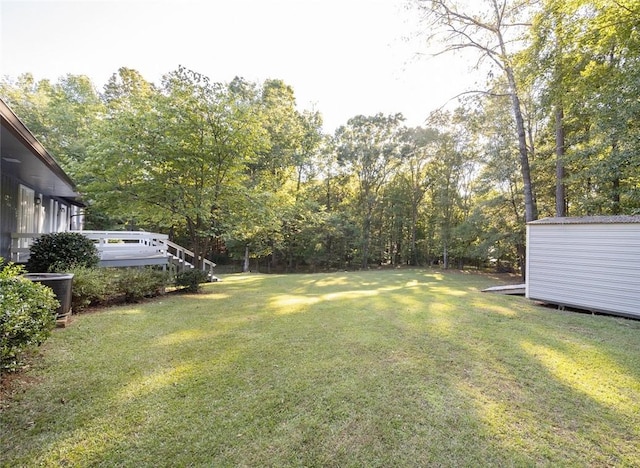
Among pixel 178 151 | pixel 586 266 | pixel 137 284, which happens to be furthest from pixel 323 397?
pixel 586 266

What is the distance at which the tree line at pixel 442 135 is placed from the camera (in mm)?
7570

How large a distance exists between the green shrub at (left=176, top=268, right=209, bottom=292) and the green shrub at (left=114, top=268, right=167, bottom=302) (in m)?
0.67

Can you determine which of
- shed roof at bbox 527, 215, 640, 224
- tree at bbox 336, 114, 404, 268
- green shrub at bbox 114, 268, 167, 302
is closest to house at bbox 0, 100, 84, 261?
green shrub at bbox 114, 268, 167, 302

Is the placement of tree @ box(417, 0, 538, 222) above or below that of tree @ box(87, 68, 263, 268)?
above

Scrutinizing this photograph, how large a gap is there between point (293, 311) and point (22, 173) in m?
6.35

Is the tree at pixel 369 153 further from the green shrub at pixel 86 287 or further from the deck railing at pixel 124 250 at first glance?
the green shrub at pixel 86 287

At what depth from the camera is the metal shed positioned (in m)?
6.25

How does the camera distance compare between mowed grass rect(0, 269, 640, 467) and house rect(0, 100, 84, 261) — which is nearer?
mowed grass rect(0, 269, 640, 467)

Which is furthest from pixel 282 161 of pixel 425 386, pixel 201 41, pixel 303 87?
pixel 425 386

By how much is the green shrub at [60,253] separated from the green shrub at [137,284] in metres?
0.69

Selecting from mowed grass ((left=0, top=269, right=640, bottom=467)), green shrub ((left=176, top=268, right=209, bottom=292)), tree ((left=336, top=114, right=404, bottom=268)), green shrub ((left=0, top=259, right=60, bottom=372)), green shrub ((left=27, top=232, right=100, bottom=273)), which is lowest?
mowed grass ((left=0, top=269, right=640, bottom=467))

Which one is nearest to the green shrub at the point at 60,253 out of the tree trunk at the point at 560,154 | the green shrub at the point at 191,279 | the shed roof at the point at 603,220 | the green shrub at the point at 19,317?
the green shrub at the point at 191,279

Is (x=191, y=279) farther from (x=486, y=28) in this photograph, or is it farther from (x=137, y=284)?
(x=486, y=28)

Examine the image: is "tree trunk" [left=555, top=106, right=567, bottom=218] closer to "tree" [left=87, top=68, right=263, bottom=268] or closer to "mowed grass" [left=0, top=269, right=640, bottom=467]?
"mowed grass" [left=0, top=269, right=640, bottom=467]
